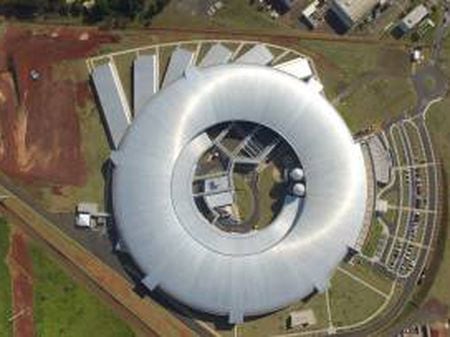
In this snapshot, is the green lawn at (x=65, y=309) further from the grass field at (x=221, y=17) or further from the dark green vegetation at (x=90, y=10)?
the grass field at (x=221, y=17)

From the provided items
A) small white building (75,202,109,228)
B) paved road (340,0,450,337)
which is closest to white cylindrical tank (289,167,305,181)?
paved road (340,0,450,337)

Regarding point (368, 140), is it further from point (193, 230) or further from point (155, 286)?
point (155, 286)

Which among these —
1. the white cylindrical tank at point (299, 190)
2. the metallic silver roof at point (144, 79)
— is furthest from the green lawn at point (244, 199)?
the metallic silver roof at point (144, 79)

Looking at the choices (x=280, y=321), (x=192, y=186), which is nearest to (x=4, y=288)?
(x=192, y=186)

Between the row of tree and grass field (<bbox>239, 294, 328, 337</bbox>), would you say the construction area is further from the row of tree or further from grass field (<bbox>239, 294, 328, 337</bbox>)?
the row of tree

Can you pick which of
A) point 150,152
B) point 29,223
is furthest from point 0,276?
point 150,152
